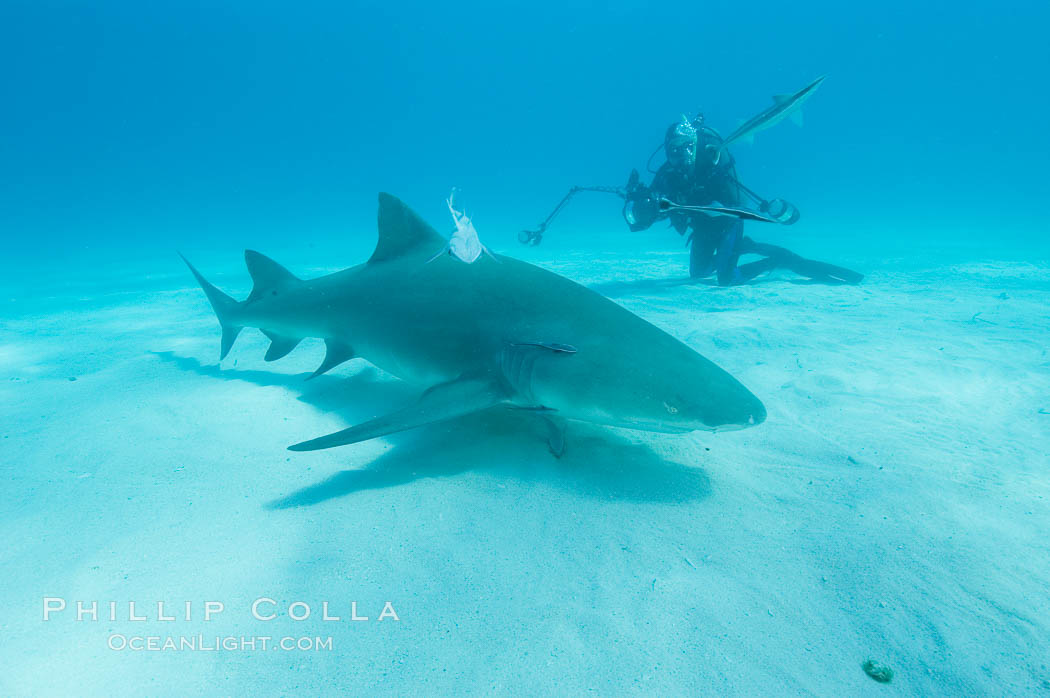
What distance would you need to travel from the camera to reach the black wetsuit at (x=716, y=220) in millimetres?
8930

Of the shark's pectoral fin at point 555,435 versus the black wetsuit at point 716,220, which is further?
the black wetsuit at point 716,220

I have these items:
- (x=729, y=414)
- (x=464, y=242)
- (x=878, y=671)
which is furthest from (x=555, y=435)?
(x=878, y=671)

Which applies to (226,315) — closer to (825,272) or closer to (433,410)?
(433,410)

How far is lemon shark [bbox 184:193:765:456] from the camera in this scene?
256 centimetres

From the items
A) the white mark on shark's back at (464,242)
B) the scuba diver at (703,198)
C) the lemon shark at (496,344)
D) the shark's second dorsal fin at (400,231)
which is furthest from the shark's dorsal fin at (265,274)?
the scuba diver at (703,198)

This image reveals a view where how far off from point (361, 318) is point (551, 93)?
16286 centimetres

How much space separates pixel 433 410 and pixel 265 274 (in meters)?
3.39

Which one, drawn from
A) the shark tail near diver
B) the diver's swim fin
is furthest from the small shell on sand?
the diver's swim fin

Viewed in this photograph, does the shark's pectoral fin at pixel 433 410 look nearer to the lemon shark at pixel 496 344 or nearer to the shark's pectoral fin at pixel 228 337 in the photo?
the lemon shark at pixel 496 344

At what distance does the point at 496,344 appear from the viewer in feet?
10.3

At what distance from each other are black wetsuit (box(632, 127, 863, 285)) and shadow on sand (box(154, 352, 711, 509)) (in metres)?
6.40

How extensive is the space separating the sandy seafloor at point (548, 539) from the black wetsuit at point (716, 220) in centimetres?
467

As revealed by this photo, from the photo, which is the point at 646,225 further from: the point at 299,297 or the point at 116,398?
the point at 116,398

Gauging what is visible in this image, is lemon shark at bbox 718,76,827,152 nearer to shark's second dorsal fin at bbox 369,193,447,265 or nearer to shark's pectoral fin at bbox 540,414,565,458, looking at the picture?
shark's second dorsal fin at bbox 369,193,447,265
